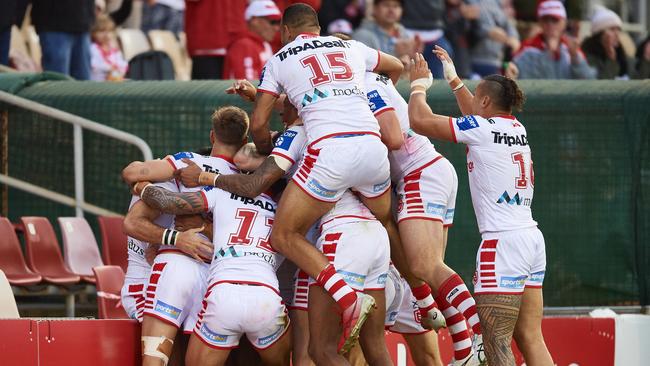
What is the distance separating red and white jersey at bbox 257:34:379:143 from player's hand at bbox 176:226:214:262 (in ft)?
3.28

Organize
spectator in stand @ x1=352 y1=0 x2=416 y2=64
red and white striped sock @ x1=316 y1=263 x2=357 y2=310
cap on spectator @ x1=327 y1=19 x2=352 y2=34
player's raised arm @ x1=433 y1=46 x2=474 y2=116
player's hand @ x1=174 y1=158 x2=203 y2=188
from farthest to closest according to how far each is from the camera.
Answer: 1. cap on spectator @ x1=327 y1=19 x2=352 y2=34
2. spectator in stand @ x1=352 y1=0 x2=416 y2=64
3. player's raised arm @ x1=433 y1=46 x2=474 y2=116
4. player's hand @ x1=174 y1=158 x2=203 y2=188
5. red and white striped sock @ x1=316 y1=263 x2=357 y2=310

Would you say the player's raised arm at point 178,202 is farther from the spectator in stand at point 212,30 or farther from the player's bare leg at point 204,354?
the spectator in stand at point 212,30

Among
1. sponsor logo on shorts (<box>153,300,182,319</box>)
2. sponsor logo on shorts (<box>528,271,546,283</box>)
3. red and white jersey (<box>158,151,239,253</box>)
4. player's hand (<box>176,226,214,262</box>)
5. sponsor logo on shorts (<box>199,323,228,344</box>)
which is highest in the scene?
red and white jersey (<box>158,151,239,253</box>)

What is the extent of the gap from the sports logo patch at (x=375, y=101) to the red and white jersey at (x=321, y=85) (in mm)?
221

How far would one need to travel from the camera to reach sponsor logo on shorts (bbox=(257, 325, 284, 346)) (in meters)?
9.28

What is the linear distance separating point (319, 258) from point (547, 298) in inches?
186

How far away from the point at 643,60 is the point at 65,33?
6.86 m

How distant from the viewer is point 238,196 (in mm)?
9492

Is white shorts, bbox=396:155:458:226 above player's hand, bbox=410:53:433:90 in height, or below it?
below

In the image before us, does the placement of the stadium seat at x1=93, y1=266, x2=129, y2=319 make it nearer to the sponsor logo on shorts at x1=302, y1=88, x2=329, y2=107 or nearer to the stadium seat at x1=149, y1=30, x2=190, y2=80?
the sponsor logo on shorts at x1=302, y1=88, x2=329, y2=107

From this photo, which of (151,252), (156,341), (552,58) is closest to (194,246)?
(151,252)

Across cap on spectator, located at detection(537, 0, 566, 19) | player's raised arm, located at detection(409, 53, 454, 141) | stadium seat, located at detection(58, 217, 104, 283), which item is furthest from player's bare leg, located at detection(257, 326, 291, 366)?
cap on spectator, located at detection(537, 0, 566, 19)

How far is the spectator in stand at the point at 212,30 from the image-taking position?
14938mm

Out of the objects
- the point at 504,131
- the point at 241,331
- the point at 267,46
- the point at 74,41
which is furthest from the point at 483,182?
the point at 74,41
